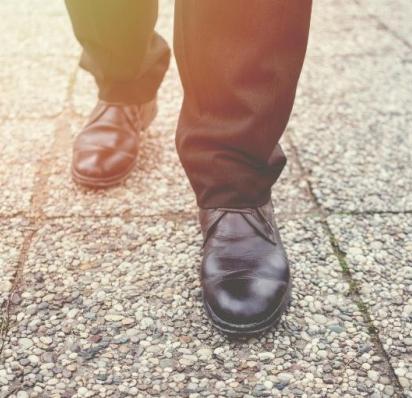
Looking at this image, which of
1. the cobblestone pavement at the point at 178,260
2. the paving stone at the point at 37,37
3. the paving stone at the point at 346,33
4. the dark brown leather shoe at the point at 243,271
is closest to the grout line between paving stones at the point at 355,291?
the cobblestone pavement at the point at 178,260

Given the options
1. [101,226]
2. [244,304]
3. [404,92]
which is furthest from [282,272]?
[404,92]

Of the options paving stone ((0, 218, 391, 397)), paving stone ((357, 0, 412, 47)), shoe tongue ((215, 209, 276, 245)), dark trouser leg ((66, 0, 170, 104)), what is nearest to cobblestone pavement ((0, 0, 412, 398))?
paving stone ((0, 218, 391, 397))

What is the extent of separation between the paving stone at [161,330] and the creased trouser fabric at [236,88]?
222mm

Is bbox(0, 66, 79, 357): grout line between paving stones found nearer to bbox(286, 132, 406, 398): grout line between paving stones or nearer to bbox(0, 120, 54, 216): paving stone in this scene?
bbox(0, 120, 54, 216): paving stone

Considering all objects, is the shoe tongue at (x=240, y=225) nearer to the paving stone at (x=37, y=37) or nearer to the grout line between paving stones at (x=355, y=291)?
the grout line between paving stones at (x=355, y=291)

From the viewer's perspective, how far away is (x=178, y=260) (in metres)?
1.39

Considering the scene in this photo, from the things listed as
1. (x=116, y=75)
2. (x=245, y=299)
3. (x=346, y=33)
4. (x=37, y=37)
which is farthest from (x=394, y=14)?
(x=245, y=299)

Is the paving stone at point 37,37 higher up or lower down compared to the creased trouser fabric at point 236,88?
lower down

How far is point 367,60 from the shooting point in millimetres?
2512

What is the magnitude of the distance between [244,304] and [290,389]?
0.19m

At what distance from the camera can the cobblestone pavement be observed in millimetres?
1093

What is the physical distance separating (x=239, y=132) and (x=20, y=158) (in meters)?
0.91

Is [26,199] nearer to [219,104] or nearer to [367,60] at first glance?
[219,104]

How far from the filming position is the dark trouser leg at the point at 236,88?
1.07 meters
